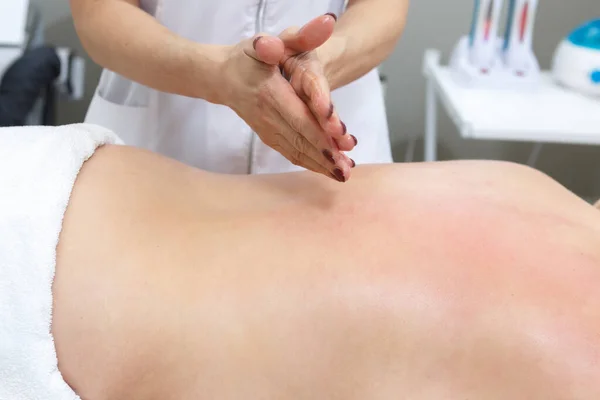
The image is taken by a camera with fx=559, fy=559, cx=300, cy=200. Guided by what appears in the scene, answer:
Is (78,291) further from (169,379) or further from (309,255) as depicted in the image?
(309,255)

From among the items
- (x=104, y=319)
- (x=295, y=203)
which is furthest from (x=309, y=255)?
(x=104, y=319)

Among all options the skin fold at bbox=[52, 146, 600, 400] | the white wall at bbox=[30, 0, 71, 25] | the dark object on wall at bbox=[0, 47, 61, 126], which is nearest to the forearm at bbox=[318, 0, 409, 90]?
the skin fold at bbox=[52, 146, 600, 400]

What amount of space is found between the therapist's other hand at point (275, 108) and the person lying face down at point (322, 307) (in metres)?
0.08

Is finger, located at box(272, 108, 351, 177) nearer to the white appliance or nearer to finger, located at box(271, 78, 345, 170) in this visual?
finger, located at box(271, 78, 345, 170)

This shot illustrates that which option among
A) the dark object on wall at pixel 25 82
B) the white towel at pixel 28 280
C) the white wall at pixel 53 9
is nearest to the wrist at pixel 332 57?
the white towel at pixel 28 280

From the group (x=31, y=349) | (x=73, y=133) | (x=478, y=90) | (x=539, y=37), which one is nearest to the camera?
(x=31, y=349)

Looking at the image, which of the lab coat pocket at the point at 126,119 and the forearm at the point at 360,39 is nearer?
the forearm at the point at 360,39

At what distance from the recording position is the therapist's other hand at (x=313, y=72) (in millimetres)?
576

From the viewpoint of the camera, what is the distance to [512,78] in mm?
1481

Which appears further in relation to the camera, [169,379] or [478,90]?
[478,90]

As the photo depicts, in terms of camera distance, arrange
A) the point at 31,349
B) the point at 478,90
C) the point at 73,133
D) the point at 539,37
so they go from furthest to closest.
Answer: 1. the point at 539,37
2. the point at 478,90
3. the point at 73,133
4. the point at 31,349

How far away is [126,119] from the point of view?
1.04 m

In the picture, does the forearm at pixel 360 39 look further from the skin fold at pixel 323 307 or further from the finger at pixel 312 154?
the skin fold at pixel 323 307

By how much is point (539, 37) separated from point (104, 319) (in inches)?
69.5
